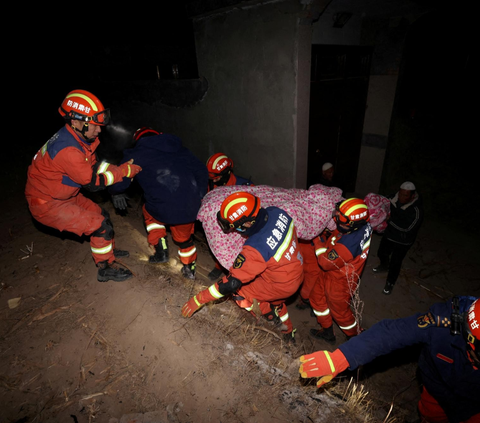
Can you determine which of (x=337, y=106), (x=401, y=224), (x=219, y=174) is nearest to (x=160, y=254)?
(x=219, y=174)

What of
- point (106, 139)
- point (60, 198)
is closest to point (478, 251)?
point (60, 198)

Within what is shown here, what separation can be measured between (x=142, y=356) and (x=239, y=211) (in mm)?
1717

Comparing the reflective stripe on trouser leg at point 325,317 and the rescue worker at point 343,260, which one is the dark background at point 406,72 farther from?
the reflective stripe on trouser leg at point 325,317

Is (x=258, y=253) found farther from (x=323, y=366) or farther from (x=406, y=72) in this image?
(x=406, y=72)

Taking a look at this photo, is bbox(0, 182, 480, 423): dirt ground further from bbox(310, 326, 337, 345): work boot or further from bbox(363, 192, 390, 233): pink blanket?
bbox(363, 192, 390, 233): pink blanket

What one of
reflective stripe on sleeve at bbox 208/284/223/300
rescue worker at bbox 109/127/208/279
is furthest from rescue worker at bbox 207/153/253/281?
reflective stripe on sleeve at bbox 208/284/223/300

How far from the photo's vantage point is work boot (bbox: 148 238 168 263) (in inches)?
158

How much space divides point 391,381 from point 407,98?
5727 mm

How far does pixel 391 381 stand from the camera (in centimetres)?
Result: 353

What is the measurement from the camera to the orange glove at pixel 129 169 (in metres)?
3.09

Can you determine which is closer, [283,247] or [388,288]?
[283,247]

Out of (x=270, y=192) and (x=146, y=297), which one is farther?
(x=270, y=192)

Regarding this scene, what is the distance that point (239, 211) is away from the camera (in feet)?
8.69

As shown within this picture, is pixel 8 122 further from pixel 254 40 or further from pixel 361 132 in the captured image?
pixel 361 132
